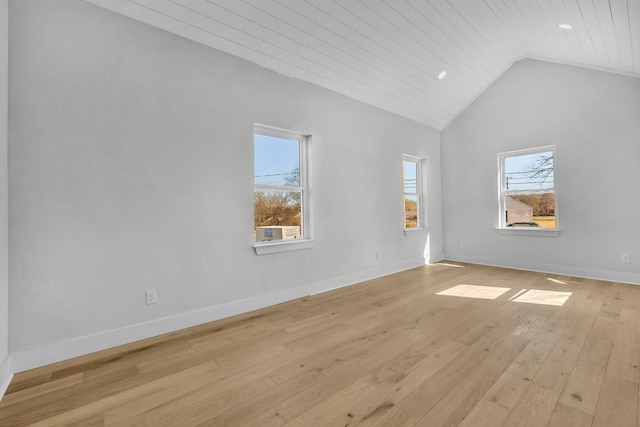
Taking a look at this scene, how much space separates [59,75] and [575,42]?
5.36 meters

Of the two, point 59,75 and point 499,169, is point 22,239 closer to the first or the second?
point 59,75

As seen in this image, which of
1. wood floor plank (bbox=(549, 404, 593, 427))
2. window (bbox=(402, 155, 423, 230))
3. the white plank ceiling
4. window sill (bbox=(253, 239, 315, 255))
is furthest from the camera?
window (bbox=(402, 155, 423, 230))

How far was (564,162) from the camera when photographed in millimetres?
4418

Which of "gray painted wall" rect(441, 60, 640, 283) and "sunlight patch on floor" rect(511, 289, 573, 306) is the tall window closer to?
"sunlight patch on floor" rect(511, 289, 573, 306)

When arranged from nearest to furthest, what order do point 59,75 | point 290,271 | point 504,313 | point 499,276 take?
point 59,75 → point 504,313 → point 290,271 → point 499,276

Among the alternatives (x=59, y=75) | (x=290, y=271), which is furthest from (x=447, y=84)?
(x=59, y=75)

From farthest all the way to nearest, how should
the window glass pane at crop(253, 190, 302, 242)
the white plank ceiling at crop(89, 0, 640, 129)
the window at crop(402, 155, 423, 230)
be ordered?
the window at crop(402, 155, 423, 230)
the window glass pane at crop(253, 190, 302, 242)
the white plank ceiling at crop(89, 0, 640, 129)

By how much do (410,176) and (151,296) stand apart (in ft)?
14.5

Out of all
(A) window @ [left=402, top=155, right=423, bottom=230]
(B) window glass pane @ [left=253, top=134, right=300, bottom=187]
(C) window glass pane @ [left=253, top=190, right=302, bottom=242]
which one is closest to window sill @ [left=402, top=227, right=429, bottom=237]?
(A) window @ [left=402, top=155, right=423, bottom=230]

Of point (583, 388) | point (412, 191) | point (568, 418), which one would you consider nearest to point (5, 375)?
point (568, 418)

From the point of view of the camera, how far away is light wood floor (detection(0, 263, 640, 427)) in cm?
150

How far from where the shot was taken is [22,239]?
6.56 feet

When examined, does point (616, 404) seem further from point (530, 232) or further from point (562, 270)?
point (530, 232)

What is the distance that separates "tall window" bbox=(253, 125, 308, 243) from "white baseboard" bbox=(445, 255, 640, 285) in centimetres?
350
